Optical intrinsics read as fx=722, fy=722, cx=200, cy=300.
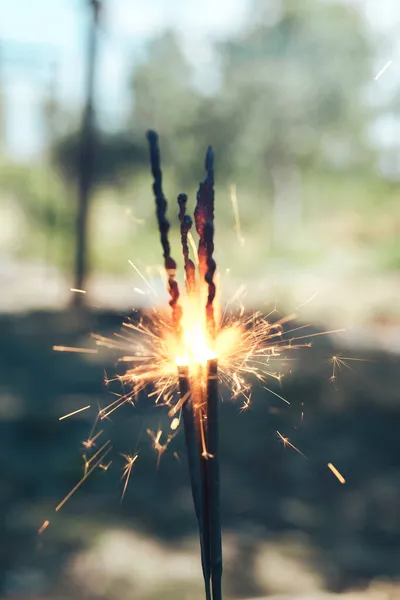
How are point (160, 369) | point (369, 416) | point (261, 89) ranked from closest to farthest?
1. point (160, 369)
2. point (369, 416)
3. point (261, 89)

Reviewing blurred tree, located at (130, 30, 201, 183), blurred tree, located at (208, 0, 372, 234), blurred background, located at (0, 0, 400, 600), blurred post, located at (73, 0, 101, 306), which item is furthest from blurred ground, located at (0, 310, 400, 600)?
blurred tree, located at (208, 0, 372, 234)

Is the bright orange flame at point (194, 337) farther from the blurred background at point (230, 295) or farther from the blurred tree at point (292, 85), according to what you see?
the blurred tree at point (292, 85)

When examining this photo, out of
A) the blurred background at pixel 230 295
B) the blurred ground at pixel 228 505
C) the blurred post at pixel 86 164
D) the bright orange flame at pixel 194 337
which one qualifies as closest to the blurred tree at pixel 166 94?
the blurred background at pixel 230 295

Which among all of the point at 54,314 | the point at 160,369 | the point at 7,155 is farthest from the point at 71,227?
the point at 160,369

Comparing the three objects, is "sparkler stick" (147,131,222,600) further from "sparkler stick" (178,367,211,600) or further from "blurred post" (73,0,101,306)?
"blurred post" (73,0,101,306)

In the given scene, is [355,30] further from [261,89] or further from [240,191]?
[240,191]

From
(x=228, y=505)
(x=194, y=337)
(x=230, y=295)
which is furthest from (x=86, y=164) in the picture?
(x=194, y=337)
